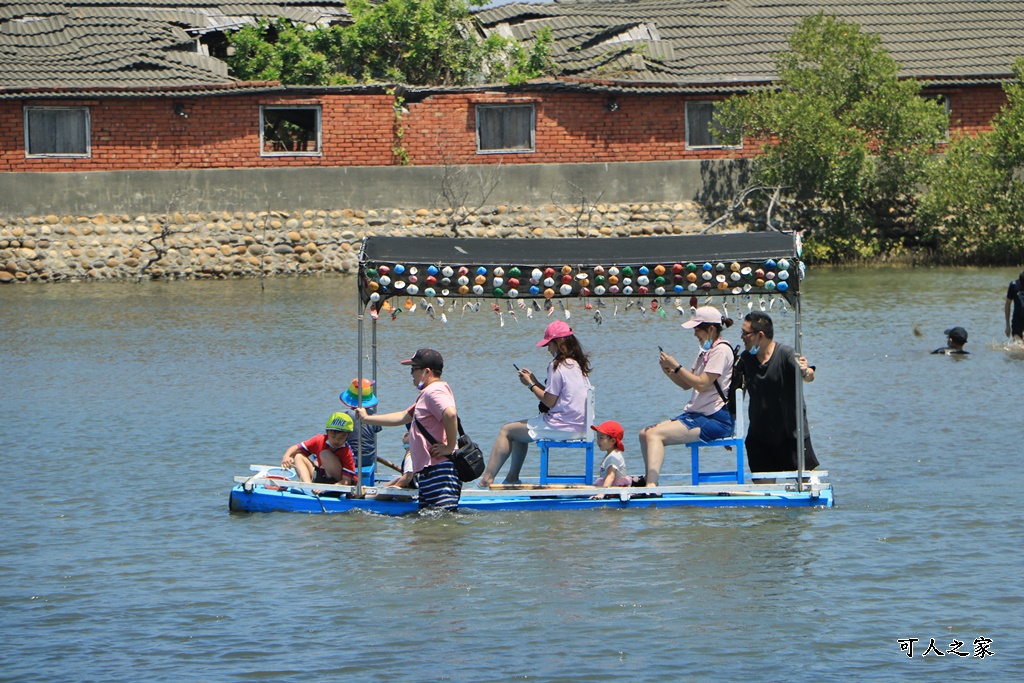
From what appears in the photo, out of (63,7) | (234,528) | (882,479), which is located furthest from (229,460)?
(63,7)

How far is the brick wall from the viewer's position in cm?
3025

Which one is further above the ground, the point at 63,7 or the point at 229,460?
Result: the point at 63,7

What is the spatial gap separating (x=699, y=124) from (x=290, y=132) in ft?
27.2

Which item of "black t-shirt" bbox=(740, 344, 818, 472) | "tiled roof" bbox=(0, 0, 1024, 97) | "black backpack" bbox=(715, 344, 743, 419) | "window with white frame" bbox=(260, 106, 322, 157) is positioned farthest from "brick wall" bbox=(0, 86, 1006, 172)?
"black backpack" bbox=(715, 344, 743, 419)

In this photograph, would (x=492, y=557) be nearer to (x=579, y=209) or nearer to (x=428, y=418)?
(x=428, y=418)

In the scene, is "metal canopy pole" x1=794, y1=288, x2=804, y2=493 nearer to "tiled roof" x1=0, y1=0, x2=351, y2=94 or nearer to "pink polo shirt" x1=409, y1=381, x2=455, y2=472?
"pink polo shirt" x1=409, y1=381, x2=455, y2=472

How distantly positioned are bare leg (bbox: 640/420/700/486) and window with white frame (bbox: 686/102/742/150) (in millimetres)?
20686

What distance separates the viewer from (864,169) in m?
30.0

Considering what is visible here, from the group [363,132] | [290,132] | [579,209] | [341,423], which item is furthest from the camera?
[290,132]

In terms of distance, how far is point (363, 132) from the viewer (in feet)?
100

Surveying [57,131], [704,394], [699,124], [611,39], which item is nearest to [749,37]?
[611,39]

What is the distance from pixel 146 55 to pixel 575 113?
8724 mm

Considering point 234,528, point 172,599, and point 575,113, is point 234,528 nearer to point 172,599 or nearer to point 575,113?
point 172,599

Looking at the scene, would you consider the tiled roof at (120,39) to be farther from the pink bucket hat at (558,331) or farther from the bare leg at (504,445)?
the pink bucket hat at (558,331)
